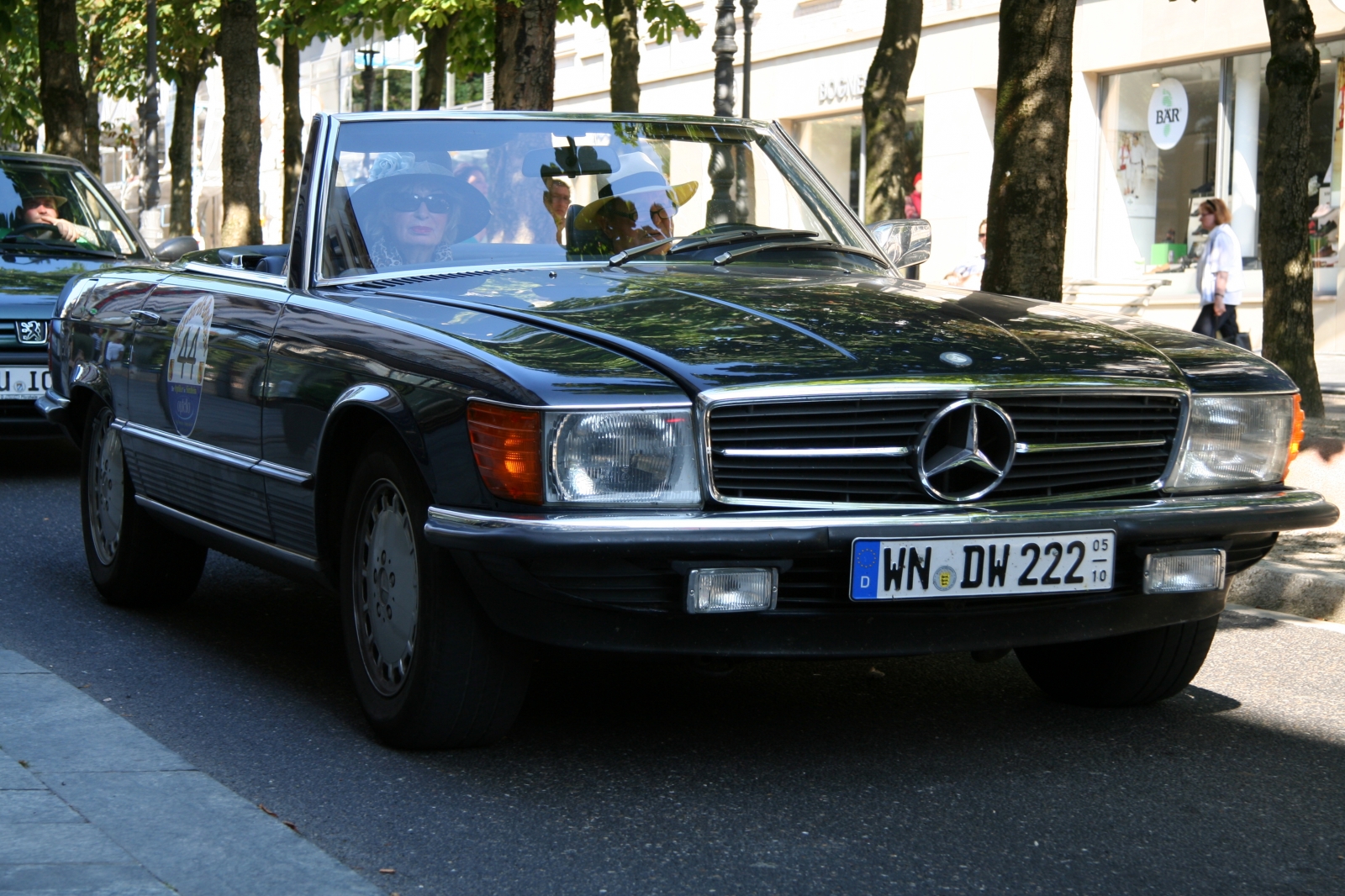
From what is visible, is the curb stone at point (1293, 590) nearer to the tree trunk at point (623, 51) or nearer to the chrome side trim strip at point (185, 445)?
the chrome side trim strip at point (185, 445)

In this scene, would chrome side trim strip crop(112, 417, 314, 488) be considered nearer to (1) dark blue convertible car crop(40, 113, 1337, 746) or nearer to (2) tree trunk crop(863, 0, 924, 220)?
(1) dark blue convertible car crop(40, 113, 1337, 746)

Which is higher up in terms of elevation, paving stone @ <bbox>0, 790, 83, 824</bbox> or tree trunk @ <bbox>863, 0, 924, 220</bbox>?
tree trunk @ <bbox>863, 0, 924, 220</bbox>

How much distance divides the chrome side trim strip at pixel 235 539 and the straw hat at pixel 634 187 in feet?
4.13

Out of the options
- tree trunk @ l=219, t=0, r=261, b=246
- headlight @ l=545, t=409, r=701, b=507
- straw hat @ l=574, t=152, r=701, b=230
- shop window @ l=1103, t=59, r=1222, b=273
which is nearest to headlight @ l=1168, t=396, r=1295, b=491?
headlight @ l=545, t=409, r=701, b=507

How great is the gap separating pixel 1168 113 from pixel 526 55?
12.7 meters

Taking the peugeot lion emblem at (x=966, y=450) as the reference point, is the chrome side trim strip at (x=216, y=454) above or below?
below

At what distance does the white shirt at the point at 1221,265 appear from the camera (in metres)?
16.0

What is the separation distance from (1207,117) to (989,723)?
19987 millimetres

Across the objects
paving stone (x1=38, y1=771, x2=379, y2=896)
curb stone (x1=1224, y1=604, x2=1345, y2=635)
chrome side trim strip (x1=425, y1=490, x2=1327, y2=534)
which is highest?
chrome side trim strip (x1=425, y1=490, x2=1327, y2=534)

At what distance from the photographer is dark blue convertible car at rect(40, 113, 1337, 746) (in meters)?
3.90

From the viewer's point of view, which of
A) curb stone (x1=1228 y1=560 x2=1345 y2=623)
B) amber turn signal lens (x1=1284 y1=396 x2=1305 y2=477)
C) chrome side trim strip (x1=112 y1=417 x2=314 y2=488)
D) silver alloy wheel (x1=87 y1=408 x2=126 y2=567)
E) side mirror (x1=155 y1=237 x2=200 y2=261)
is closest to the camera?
amber turn signal lens (x1=1284 y1=396 x2=1305 y2=477)

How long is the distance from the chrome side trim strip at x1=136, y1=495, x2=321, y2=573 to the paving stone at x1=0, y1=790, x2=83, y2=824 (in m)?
1.17

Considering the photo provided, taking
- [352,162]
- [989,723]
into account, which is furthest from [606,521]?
[352,162]

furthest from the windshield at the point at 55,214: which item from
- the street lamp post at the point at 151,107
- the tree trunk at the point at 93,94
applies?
the tree trunk at the point at 93,94
